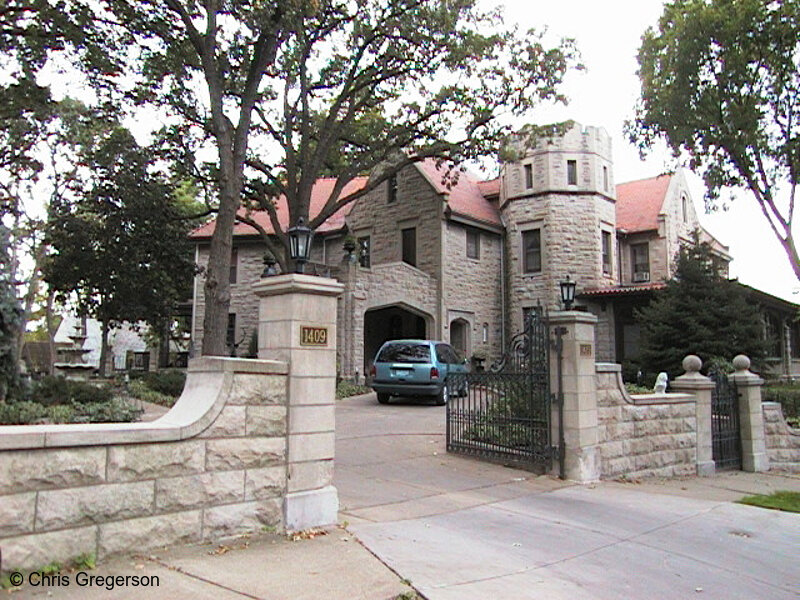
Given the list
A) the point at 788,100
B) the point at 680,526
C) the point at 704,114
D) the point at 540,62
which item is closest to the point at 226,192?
the point at 540,62

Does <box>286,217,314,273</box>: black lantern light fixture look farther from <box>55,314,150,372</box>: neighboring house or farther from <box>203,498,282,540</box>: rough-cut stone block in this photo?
<box>55,314,150,372</box>: neighboring house

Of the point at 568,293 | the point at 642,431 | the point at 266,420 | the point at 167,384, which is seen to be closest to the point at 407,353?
the point at 167,384

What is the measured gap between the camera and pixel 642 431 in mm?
9977

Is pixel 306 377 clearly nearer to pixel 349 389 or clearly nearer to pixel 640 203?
pixel 349 389

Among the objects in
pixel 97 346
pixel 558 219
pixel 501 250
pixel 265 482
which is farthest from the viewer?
pixel 97 346

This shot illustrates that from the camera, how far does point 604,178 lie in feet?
88.2

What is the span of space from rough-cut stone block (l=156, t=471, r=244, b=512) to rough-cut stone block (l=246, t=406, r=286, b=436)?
0.39 meters

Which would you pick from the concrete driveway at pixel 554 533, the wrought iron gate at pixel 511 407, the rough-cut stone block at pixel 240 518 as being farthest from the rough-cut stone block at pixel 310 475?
the wrought iron gate at pixel 511 407

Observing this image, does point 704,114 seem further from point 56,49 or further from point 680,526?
point 56,49

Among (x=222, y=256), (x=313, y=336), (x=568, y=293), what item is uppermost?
(x=222, y=256)

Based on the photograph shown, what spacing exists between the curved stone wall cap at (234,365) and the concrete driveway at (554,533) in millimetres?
1660

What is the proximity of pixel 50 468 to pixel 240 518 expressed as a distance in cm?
161

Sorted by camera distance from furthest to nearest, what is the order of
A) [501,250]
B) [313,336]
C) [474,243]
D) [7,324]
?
[501,250] → [474,243] → [7,324] → [313,336]

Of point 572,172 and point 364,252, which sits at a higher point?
point 572,172
